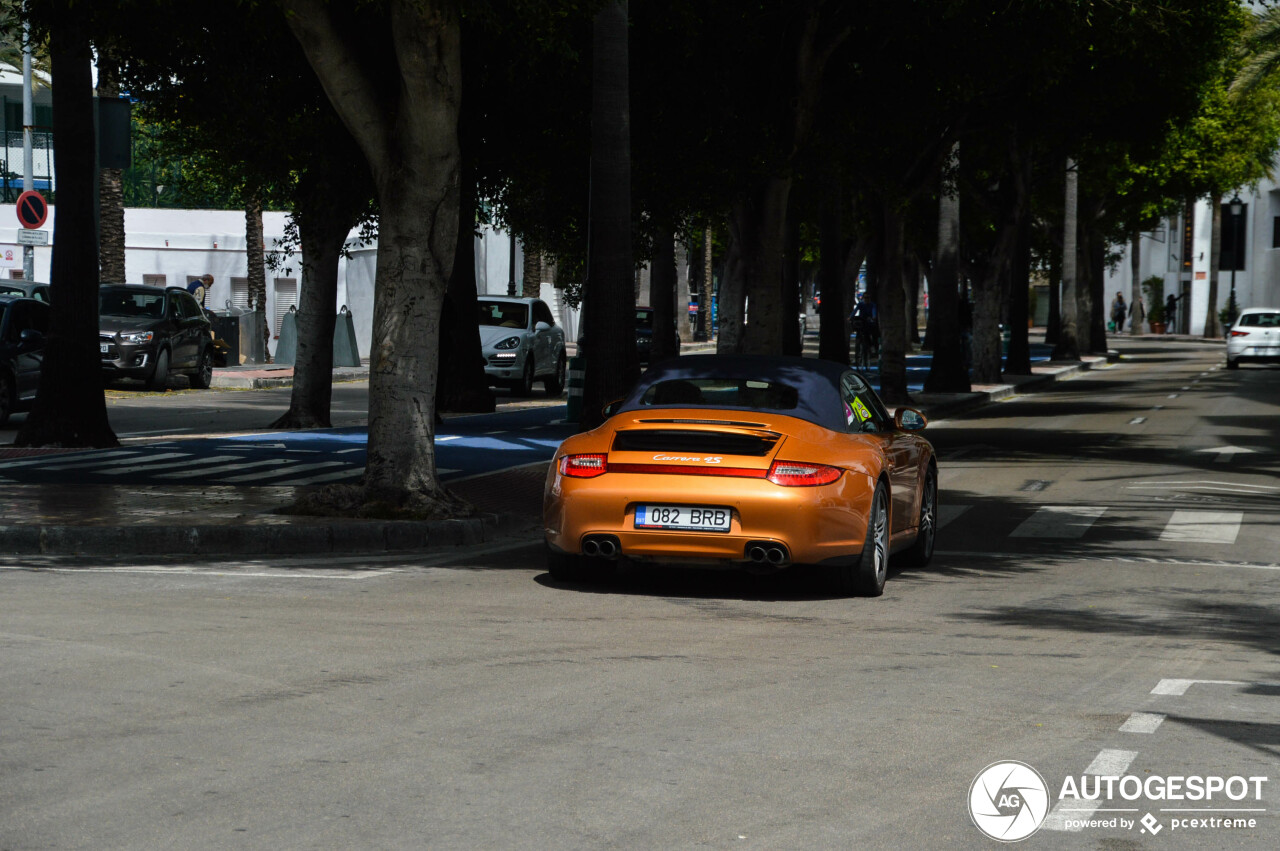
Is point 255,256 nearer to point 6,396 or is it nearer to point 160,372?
point 160,372

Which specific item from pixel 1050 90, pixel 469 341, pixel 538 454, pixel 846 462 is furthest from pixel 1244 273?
pixel 846 462

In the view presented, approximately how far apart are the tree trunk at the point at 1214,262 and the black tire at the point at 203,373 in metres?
57.1

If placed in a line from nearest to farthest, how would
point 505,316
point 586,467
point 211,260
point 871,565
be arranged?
point 586,467 → point 871,565 → point 505,316 → point 211,260

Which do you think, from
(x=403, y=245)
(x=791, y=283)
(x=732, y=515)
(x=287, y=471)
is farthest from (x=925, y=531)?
(x=791, y=283)

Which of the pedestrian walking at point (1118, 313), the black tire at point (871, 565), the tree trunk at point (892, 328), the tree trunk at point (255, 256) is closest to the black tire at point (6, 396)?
the black tire at point (871, 565)

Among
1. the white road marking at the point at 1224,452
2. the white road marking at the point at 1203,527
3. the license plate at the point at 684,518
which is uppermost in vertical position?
the license plate at the point at 684,518

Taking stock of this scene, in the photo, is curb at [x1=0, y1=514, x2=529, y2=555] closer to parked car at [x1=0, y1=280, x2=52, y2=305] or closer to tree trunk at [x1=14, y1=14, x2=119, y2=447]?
tree trunk at [x1=14, y1=14, x2=119, y2=447]

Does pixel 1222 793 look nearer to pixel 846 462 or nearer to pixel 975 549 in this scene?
pixel 846 462

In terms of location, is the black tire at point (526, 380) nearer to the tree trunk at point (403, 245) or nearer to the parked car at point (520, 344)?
the parked car at point (520, 344)

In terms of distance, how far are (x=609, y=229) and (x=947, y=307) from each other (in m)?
17.6

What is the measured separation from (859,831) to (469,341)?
69.2 feet

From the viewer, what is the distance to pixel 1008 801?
539 centimetres

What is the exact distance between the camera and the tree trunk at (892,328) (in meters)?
30.9

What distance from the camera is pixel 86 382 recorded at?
17516 mm
